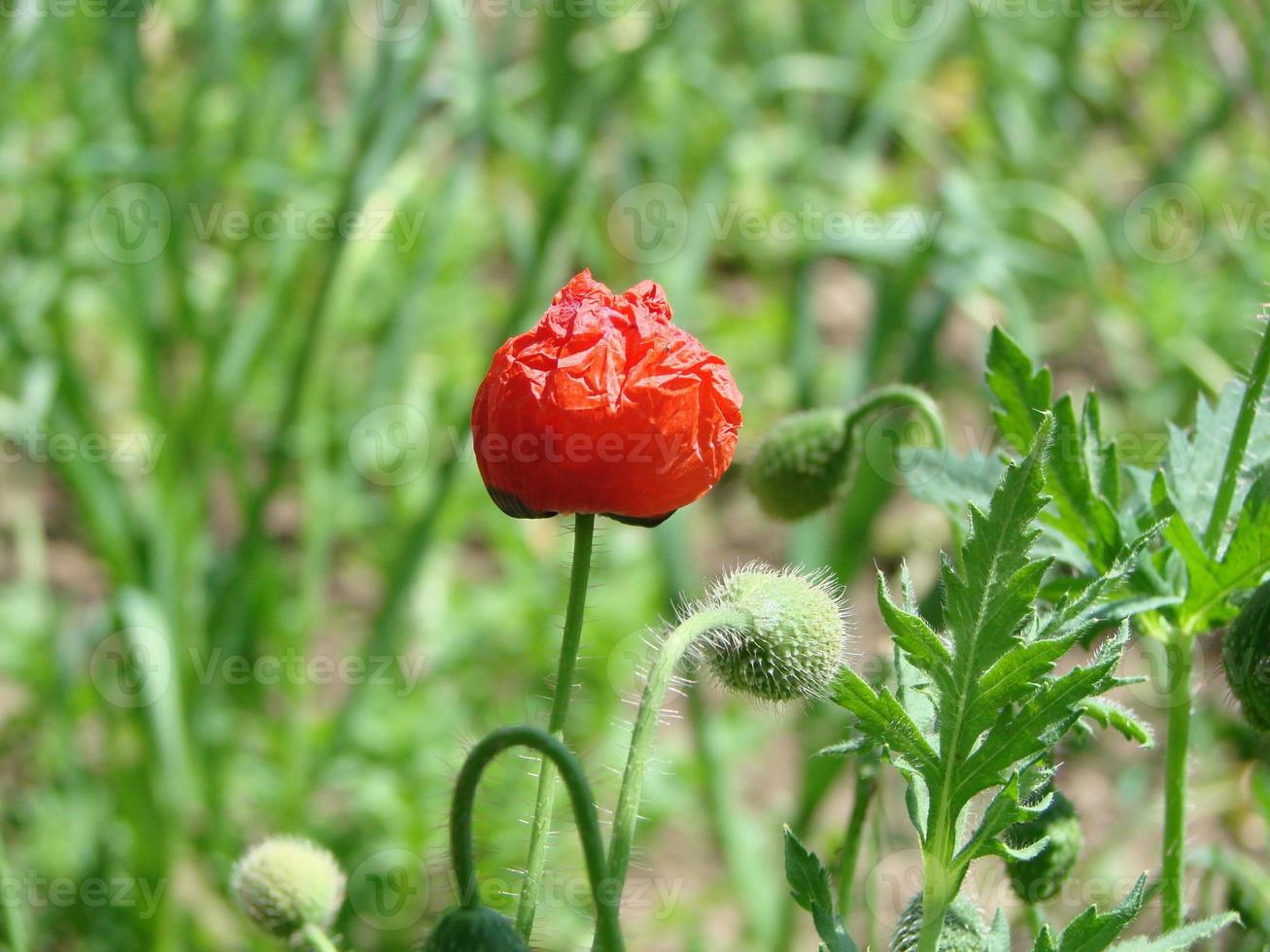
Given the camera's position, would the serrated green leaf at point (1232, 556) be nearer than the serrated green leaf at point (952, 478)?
Yes

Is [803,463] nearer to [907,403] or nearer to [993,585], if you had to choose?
[907,403]

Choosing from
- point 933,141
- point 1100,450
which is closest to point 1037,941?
point 1100,450

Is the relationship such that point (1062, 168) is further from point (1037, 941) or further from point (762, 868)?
point (1037, 941)

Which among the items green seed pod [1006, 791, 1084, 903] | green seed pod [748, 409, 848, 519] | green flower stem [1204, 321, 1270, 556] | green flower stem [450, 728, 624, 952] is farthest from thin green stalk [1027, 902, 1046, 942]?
green seed pod [748, 409, 848, 519]

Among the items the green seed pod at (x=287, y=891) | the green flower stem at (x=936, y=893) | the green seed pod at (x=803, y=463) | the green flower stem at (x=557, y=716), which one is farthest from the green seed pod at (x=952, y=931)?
the green seed pod at (x=803, y=463)

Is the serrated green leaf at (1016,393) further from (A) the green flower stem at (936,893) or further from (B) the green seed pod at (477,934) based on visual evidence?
(B) the green seed pod at (477,934)
